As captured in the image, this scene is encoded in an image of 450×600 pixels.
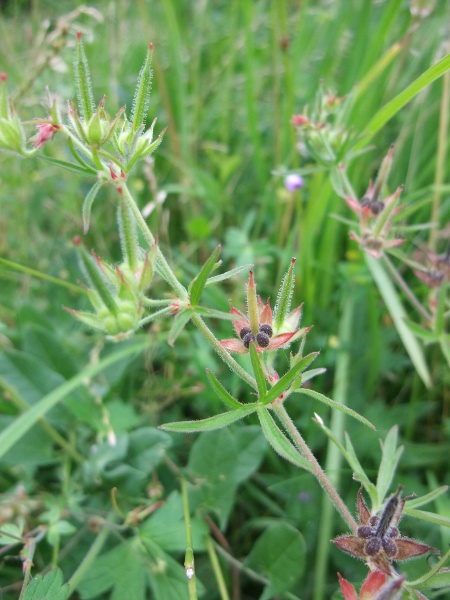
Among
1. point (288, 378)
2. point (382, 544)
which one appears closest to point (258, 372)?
point (288, 378)

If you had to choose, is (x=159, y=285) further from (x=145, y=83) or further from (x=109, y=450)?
(x=145, y=83)

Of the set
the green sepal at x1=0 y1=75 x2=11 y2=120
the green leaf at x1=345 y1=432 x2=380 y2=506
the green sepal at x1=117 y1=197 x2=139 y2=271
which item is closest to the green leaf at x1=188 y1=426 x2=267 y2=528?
the green leaf at x1=345 y1=432 x2=380 y2=506

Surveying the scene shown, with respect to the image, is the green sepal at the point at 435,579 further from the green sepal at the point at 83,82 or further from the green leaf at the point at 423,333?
the green sepal at the point at 83,82

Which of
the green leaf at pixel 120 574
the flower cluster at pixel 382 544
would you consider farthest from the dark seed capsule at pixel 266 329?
the green leaf at pixel 120 574

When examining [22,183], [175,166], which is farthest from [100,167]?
[22,183]

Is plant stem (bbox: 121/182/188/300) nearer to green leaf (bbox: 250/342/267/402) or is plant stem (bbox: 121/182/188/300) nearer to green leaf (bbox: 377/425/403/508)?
green leaf (bbox: 250/342/267/402)
